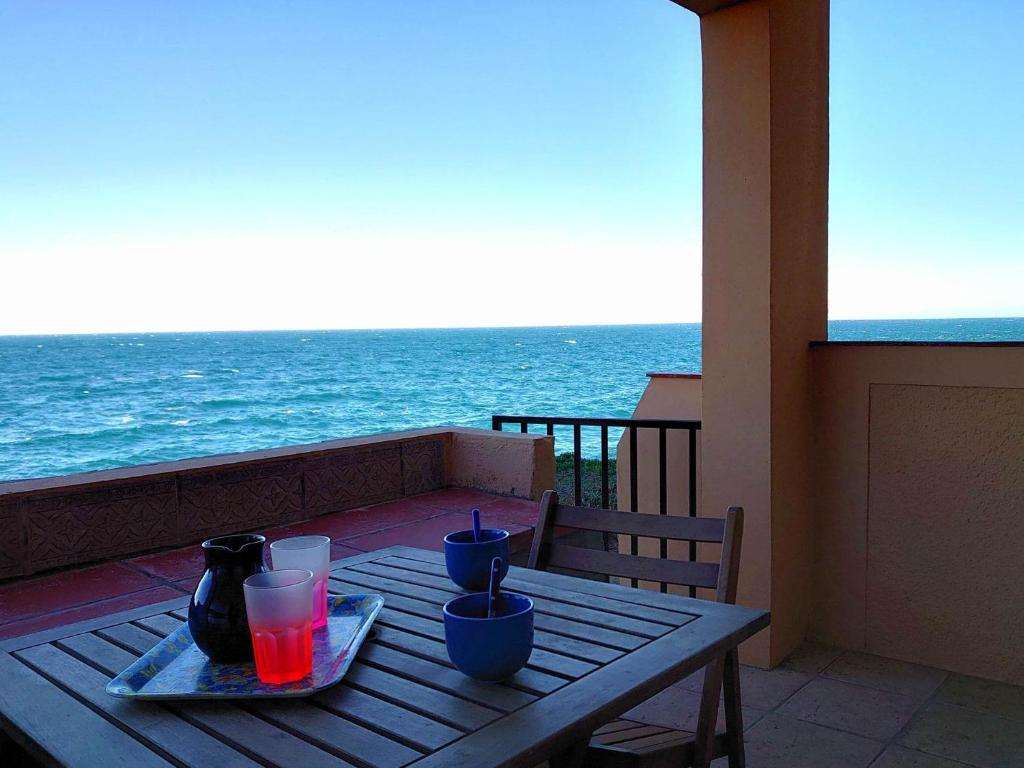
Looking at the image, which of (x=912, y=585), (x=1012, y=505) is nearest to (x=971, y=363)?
(x=1012, y=505)

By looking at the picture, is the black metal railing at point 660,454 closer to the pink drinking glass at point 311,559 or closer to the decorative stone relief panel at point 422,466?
the decorative stone relief panel at point 422,466

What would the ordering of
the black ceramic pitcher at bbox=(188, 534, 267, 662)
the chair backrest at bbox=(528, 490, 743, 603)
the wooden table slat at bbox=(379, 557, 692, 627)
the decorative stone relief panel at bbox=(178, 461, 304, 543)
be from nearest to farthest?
the black ceramic pitcher at bbox=(188, 534, 267, 662), the wooden table slat at bbox=(379, 557, 692, 627), the chair backrest at bbox=(528, 490, 743, 603), the decorative stone relief panel at bbox=(178, 461, 304, 543)

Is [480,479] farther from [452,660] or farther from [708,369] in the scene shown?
[452,660]

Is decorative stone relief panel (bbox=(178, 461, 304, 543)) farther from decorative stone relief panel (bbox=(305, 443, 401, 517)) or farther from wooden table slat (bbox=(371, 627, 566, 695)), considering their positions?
wooden table slat (bbox=(371, 627, 566, 695))

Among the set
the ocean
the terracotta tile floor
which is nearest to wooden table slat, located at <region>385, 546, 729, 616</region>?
the terracotta tile floor

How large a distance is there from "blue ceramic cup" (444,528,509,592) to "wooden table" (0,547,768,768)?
8 centimetres

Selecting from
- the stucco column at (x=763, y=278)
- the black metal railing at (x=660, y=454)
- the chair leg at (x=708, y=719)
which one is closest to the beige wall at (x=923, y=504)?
the stucco column at (x=763, y=278)

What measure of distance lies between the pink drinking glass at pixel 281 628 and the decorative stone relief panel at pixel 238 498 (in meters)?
2.18

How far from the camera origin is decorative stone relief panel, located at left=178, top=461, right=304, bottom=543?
306 centimetres

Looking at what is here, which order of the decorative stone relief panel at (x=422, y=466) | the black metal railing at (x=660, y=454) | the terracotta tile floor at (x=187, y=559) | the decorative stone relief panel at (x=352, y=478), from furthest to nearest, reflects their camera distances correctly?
the decorative stone relief panel at (x=422, y=466)
the decorative stone relief panel at (x=352, y=478)
the black metal railing at (x=660, y=454)
the terracotta tile floor at (x=187, y=559)

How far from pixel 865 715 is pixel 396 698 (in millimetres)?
2140

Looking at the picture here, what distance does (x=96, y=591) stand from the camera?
2553 mm

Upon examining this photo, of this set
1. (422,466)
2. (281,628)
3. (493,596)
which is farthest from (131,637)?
(422,466)

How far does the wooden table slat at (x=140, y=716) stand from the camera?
0.86 meters
